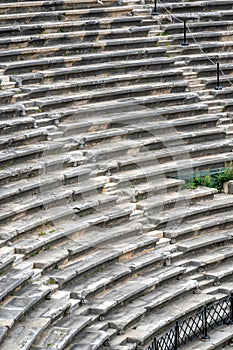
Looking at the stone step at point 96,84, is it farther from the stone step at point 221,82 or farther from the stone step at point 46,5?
the stone step at point 46,5

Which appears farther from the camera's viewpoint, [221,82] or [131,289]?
[221,82]

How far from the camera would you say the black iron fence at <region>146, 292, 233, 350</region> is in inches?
631

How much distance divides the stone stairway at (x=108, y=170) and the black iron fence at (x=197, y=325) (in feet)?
0.70

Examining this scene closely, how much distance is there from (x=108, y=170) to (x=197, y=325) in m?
3.91

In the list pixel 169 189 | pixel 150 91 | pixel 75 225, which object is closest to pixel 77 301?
pixel 75 225

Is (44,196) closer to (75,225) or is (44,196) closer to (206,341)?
(75,225)

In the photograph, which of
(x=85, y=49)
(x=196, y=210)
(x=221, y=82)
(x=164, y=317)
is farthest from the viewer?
(x=221, y=82)

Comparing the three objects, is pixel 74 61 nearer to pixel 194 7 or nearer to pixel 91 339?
pixel 194 7

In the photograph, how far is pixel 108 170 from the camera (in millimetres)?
19438

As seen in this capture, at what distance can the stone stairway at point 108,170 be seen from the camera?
16156mm

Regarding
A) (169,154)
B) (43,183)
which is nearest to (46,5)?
(169,154)

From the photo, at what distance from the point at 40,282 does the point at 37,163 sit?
10.2 feet

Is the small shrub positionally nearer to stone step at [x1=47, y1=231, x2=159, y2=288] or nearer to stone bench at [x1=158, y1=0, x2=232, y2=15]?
stone step at [x1=47, y1=231, x2=159, y2=288]

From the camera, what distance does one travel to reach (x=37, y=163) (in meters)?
18.5
